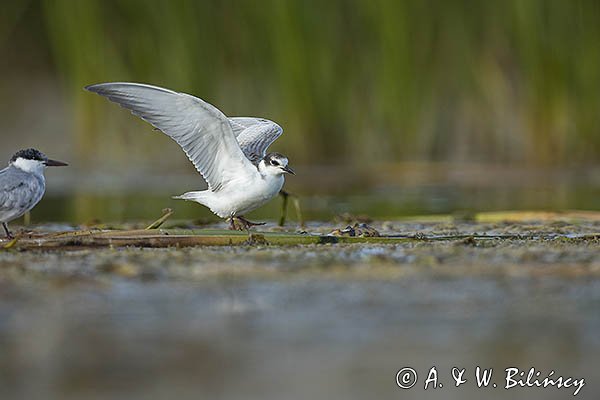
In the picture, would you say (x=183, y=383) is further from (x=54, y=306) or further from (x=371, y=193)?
(x=371, y=193)

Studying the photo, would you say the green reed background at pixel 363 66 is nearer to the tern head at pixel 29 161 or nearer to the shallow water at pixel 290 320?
the tern head at pixel 29 161

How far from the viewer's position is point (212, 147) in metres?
7.15

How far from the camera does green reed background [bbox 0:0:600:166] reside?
13.2 metres

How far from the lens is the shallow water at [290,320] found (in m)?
3.46

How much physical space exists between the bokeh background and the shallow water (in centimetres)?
619

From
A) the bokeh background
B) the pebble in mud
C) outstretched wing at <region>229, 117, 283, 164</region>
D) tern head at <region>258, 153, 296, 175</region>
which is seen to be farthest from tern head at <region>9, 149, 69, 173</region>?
the bokeh background

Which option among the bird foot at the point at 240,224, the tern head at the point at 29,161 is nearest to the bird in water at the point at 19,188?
the tern head at the point at 29,161

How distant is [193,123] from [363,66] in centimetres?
774

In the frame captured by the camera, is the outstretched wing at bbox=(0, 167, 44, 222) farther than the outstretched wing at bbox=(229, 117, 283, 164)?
No

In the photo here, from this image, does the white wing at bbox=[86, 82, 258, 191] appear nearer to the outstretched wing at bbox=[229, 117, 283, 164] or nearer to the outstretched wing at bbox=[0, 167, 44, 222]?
the outstretched wing at bbox=[229, 117, 283, 164]

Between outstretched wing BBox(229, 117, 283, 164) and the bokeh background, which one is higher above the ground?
the bokeh background

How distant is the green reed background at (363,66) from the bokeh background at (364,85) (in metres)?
0.02

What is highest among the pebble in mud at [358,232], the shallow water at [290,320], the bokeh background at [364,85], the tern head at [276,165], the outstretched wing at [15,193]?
the bokeh background at [364,85]

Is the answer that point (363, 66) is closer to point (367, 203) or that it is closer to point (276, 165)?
point (367, 203)
